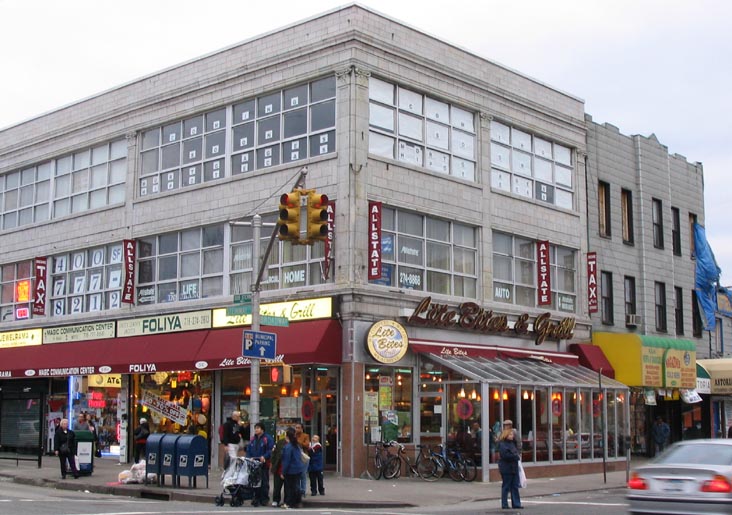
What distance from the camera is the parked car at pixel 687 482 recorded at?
1319 cm

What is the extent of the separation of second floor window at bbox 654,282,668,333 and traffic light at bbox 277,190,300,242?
24588 mm

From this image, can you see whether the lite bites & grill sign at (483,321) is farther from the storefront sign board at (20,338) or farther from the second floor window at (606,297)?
the storefront sign board at (20,338)

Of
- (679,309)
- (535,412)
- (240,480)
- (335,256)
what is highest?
(335,256)

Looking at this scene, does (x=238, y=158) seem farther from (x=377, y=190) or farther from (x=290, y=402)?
(x=290, y=402)

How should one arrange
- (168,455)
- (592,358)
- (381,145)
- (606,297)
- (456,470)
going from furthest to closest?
1. (606,297)
2. (592,358)
3. (381,145)
4. (456,470)
5. (168,455)

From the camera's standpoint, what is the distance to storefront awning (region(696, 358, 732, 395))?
128ft

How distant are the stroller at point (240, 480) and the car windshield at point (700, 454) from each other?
9.29m

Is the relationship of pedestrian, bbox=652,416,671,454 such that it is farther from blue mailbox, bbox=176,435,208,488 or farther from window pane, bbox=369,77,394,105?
blue mailbox, bbox=176,435,208,488

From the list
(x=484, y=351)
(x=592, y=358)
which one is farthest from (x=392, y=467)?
(x=592, y=358)

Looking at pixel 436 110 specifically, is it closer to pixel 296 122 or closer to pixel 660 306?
pixel 296 122

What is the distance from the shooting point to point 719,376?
3919cm

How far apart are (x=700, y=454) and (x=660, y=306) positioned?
88.2 feet

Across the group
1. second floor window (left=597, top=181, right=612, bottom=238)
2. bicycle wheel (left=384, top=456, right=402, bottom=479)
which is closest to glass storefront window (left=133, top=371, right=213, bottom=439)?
bicycle wheel (left=384, top=456, right=402, bottom=479)

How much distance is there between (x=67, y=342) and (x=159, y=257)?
17.7 ft
